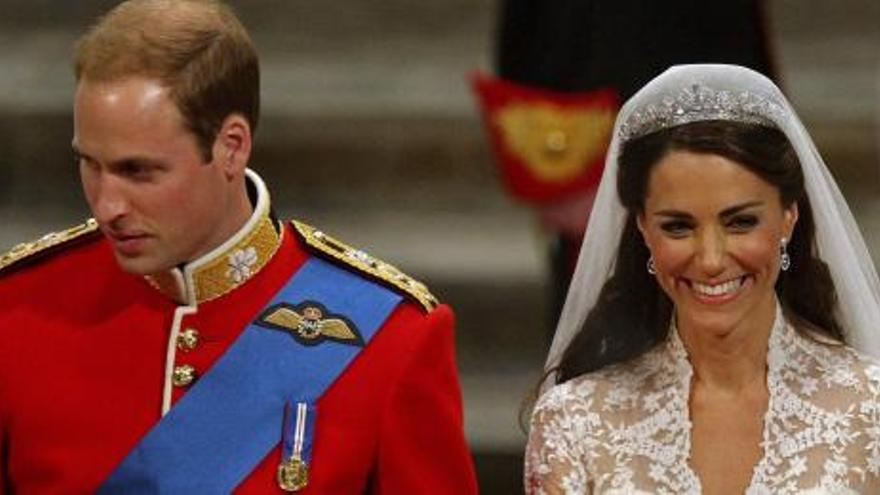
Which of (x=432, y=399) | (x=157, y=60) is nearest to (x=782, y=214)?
(x=432, y=399)

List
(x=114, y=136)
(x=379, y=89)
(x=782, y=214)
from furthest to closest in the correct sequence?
1. (x=379, y=89)
2. (x=782, y=214)
3. (x=114, y=136)

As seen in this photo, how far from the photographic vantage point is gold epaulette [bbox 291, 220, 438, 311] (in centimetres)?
291

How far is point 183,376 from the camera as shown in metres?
2.86

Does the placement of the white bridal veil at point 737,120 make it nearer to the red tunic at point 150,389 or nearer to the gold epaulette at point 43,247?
the red tunic at point 150,389

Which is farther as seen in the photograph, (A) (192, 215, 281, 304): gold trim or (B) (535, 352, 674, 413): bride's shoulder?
(B) (535, 352, 674, 413): bride's shoulder

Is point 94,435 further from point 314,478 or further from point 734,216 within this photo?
point 734,216

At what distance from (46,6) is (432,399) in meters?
2.91

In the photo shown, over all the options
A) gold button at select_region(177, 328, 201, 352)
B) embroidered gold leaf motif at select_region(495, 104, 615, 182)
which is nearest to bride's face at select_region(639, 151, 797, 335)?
gold button at select_region(177, 328, 201, 352)

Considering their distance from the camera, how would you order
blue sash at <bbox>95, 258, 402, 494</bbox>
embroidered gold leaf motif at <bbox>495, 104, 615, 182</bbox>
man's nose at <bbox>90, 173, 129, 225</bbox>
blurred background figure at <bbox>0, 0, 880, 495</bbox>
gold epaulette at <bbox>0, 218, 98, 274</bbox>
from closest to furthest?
man's nose at <bbox>90, 173, 129, 225</bbox>, blue sash at <bbox>95, 258, 402, 494</bbox>, gold epaulette at <bbox>0, 218, 98, 274</bbox>, embroidered gold leaf motif at <bbox>495, 104, 615, 182</bbox>, blurred background figure at <bbox>0, 0, 880, 495</bbox>

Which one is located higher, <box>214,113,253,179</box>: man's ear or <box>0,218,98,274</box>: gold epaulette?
<box>214,113,253,179</box>: man's ear

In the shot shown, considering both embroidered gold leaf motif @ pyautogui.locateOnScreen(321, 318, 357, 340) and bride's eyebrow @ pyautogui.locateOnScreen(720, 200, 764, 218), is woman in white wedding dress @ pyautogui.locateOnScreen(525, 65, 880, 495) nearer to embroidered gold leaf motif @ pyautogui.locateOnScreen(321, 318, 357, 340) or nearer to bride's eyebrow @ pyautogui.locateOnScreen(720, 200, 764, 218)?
bride's eyebrow @ pyautogui.locateOnScreen(720, 200, 764, 218)

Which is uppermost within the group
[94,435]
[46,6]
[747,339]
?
[747,339]

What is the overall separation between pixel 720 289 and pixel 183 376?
56 centimetres

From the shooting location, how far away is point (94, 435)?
112 inches
